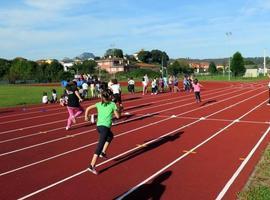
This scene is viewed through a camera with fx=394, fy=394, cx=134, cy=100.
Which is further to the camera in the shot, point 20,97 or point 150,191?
point 20,97

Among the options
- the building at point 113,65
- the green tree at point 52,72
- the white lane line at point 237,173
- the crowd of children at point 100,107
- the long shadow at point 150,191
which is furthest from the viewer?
the building at point 113,65

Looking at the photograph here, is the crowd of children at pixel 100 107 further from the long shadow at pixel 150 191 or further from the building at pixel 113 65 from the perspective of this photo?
the building at pixel 113 65

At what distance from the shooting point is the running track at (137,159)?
6852 mm

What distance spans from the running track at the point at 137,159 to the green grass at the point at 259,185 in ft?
0.55

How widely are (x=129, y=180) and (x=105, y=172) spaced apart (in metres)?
0.73

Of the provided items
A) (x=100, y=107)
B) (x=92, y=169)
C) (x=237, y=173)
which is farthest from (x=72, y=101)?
(x=237, y=173)

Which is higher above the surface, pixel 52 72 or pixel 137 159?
pixel 137 159

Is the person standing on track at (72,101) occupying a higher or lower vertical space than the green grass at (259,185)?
higher

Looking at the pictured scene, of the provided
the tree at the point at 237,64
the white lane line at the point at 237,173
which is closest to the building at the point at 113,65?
the tree at the point at 237,64

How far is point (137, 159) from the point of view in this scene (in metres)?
9.02

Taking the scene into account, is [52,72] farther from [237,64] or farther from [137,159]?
[137,159]

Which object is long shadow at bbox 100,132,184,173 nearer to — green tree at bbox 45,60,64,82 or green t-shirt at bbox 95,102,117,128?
green t-shirt at bbox 95,102,117,128

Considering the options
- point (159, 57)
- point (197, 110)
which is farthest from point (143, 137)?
point (159, 57)

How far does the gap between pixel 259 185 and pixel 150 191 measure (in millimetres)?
1923
